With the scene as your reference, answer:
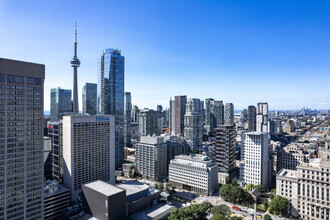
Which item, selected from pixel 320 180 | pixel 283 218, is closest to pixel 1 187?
pixel 283 218

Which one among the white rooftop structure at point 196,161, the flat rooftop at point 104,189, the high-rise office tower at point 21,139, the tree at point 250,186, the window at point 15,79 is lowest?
the tree at point 250,186

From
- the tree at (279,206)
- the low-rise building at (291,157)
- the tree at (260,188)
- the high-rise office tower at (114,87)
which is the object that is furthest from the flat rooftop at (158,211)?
the high-rise office tower at (114,87)

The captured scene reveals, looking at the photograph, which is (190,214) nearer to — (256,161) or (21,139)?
(256,161)

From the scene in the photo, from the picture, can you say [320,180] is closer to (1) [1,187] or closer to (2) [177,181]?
(2) [177,181]

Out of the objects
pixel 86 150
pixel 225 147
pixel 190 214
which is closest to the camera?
pixel 190 214

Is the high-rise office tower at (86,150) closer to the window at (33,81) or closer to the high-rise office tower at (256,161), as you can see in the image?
the window at (33,81)

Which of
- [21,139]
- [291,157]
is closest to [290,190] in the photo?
[291,157]

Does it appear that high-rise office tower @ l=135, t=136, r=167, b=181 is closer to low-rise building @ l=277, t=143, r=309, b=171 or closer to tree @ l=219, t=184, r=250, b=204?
tree @ l=219, t=184, r=250, b=204
